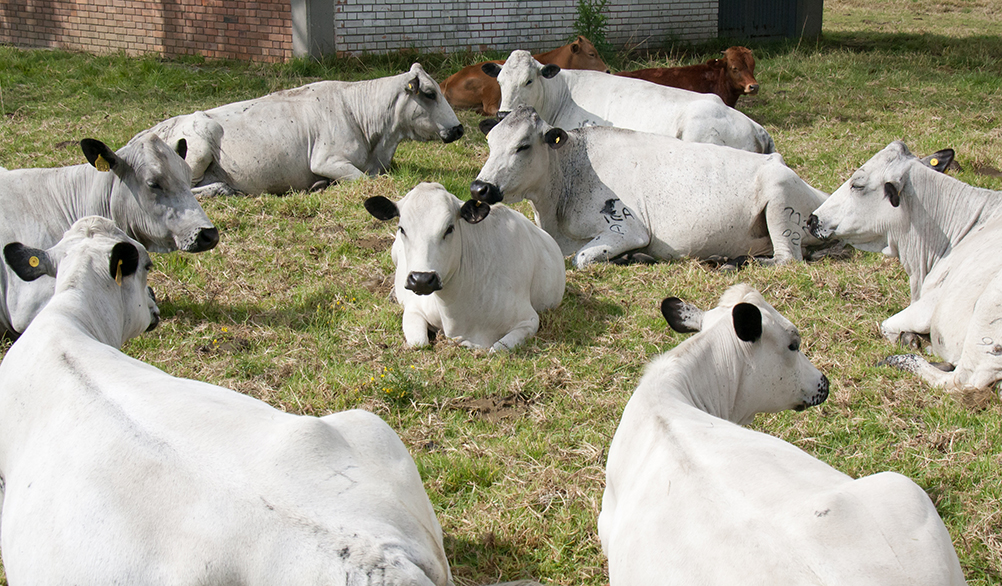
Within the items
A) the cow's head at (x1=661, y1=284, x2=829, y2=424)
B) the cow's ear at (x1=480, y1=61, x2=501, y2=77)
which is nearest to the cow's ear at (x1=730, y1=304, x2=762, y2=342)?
the cow's head at (x1=661, y1=284, x2=829, y2=424)

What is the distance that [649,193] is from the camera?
8.38m

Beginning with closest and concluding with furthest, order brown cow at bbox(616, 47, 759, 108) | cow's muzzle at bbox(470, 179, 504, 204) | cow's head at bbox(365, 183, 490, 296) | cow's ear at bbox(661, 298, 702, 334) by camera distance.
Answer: cow's ear at bbox(661, 298, 702, 334) → cow's head at bbox(365, 183, 490, 296) → cow's muzzle at bbox(470, 179, 504, 204) → brown cow at bbox(616, 47, 759, 108)

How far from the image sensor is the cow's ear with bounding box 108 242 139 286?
4551 mm

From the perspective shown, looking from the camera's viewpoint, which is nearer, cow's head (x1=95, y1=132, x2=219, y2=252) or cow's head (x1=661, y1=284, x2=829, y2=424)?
cow's head (x1=661, y1=284, x2=829, y2=424)

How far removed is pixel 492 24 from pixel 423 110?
272 inches

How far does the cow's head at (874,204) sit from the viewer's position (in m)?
6.44

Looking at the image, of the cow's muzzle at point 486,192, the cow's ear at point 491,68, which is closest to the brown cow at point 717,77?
the cow's ear at point 491,68

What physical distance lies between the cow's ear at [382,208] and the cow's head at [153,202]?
4.97 feet

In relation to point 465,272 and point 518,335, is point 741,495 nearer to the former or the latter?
point 518,335

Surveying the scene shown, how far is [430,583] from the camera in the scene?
2.77 meters

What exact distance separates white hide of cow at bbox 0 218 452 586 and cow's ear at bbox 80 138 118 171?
3159mm

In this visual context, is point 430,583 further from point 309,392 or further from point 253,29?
point 253,29

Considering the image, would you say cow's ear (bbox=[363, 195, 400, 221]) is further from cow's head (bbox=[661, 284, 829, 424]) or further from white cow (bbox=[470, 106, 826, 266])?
cow's head (bbox=[661, 284, 829, 424])

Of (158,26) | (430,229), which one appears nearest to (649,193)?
(430,229)
